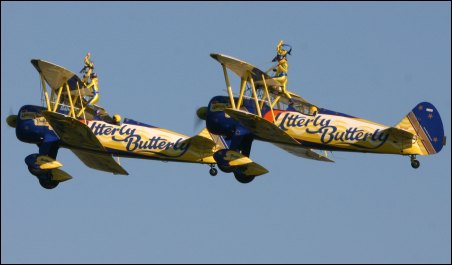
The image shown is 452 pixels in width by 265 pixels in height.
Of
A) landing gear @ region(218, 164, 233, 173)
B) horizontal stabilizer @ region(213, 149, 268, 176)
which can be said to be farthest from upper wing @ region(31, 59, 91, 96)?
landing gear @ region(218, 164, 233, 173)

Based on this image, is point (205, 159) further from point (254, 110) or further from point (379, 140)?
point (379, 140)

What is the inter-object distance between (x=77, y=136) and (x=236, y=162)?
18.7ft

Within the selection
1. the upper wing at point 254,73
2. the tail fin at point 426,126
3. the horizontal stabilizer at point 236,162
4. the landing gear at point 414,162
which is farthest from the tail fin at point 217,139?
the landing gear at point 414,162

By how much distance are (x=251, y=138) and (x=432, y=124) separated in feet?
20.4

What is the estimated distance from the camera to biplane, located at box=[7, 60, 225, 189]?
61062 millimetres

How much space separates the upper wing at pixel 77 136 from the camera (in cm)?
6000

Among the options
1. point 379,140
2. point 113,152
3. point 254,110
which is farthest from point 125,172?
point 379,140

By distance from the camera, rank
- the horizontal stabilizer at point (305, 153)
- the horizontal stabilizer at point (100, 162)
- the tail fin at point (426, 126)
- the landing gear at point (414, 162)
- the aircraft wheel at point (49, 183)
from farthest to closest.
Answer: the horizontal stabilizer at point (305, 153), the horizontal stabilizer at point (100, 162), the aircraft wheel at point (49, 183), the tail fin at point (426, 126), the landing gear at point (414, 162)

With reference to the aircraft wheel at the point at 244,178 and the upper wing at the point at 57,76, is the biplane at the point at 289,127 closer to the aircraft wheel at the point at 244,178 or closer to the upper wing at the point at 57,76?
the aircraft wheel at the point at 244,178

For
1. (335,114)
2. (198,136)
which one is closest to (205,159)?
(198,136)

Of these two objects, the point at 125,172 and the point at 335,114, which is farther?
the point at 125,172

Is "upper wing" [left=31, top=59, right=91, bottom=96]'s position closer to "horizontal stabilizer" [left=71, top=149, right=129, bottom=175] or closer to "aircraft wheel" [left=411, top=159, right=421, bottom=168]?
"horizontal stabilizer" [left=71, top=149, right=129, bottom=175]

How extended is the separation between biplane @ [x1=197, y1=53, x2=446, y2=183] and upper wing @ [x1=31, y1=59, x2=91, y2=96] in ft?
15.8

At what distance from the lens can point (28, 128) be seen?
61.8 meters
